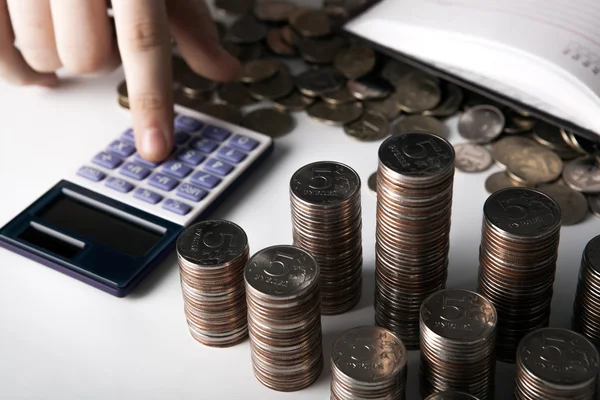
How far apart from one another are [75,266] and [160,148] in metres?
0.15

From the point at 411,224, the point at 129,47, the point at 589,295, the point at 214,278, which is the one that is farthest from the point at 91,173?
the point at 589,295

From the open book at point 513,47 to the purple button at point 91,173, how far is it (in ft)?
1.05

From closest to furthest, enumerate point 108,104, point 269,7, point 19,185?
point 19,185 < point 108,104 < point 269,7

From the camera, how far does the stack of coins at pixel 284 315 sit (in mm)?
534

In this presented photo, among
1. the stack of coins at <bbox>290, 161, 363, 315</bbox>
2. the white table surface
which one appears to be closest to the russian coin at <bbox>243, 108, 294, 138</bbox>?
the white table surface

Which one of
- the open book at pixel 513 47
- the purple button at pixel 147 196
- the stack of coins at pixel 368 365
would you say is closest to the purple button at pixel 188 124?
the purple button at pixel 147 196

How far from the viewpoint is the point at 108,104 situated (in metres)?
0.91

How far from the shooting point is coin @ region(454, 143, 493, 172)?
787mm

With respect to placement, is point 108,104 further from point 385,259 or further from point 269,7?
point 385,259

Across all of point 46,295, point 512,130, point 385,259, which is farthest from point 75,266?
point 512,130

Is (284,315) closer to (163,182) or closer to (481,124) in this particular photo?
(163,182)

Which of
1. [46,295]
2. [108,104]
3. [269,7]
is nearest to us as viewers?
[46,295]

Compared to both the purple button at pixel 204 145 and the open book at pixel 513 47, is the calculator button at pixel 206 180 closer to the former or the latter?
the purple button at pixel 204 145

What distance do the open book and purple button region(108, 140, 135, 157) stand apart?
28cm
